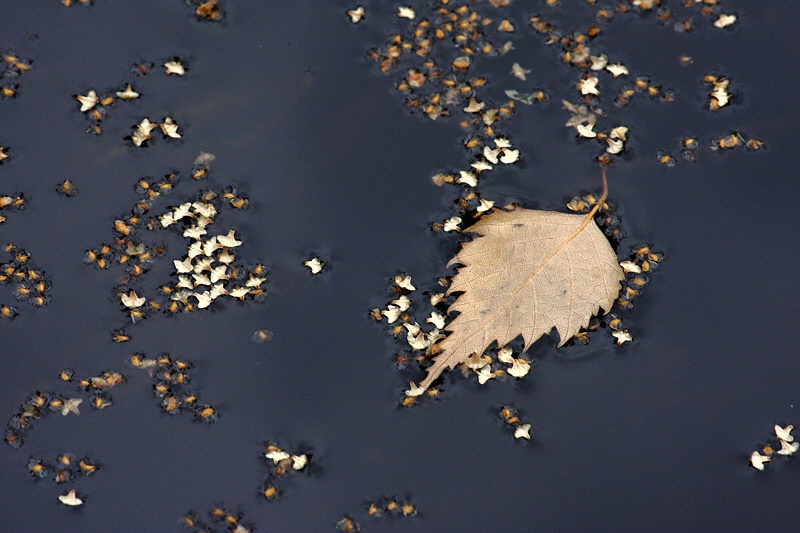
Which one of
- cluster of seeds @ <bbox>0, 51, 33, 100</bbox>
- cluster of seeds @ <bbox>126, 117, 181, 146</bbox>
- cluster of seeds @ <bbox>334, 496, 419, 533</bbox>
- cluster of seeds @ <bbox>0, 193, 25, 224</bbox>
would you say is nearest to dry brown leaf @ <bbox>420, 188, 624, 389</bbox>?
cluster of seeds @ <bbox>334, 496, 419, 533</bbox>

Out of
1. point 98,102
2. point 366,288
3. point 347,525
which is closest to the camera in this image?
point 347,525

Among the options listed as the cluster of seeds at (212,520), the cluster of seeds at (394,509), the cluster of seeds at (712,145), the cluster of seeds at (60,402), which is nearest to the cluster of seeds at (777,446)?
the cluster of seeds at (712,145)

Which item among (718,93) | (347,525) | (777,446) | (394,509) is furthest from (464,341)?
(718,93)

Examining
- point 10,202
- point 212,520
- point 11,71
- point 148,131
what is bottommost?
point 212,520

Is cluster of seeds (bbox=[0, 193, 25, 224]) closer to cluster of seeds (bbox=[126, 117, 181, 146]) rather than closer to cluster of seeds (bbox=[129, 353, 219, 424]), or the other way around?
cluster of seeds (bbox=[126, 117, 181, 146])

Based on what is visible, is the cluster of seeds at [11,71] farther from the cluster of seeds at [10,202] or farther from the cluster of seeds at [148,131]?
the cluster of seeds at [148,131]

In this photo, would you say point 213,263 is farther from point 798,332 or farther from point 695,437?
point 798,332

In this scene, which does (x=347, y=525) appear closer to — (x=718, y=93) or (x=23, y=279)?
(x=23, y=279)

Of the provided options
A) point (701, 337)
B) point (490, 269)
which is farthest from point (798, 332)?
point (490, 269)
